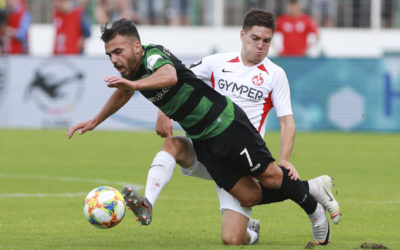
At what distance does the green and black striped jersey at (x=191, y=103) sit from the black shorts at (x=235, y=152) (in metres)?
0.07

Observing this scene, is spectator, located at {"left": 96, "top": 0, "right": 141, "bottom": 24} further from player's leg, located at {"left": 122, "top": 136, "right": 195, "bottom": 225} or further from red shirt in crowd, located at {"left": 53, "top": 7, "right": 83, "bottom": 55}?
player's leg, located at {"left": 122, "top": 136, "right": 195, "bottom": 225}

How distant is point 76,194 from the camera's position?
10.4 meters

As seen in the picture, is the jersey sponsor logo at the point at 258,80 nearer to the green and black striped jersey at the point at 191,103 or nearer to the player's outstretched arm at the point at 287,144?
the player's outstretched arm at the point at 287,144

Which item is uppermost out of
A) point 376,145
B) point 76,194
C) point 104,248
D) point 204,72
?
point 204,72

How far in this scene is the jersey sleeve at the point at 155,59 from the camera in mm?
6512

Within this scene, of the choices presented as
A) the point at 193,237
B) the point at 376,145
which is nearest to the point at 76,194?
the point at 193,237

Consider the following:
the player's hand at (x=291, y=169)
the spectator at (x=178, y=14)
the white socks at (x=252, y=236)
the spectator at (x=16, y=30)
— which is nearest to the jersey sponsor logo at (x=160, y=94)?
the player's hand at (x=291, y=169)

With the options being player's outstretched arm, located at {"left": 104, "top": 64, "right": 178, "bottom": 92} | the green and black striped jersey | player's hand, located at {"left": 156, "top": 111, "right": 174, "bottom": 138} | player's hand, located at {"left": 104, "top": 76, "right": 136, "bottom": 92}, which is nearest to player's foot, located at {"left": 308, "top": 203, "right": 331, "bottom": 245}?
the green and black striped jersey

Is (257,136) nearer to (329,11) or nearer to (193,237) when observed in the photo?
(193,237)

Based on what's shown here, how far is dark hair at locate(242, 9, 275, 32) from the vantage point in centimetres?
750

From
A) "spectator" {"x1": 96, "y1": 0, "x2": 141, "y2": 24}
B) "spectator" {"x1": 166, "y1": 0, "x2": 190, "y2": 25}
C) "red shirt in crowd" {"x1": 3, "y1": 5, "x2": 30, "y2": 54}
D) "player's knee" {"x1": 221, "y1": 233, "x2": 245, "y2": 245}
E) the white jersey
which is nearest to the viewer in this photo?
"player's knee" {"x1": 221, "y1": 233, "x2": 245, "y2": 245}

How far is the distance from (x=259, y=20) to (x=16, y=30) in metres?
14.9

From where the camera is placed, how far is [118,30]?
6.55 meters

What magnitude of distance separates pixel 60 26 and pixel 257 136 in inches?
575
